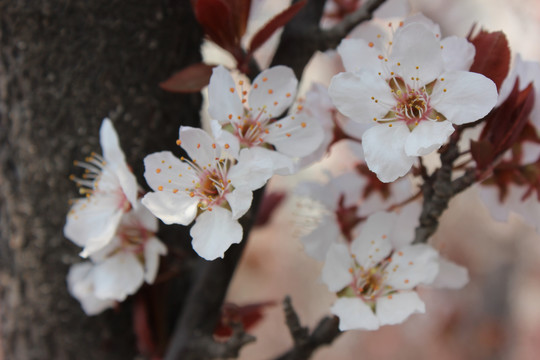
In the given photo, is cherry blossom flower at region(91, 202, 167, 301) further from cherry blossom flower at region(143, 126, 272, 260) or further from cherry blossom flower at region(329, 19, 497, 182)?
cherry blossom flower at region(329, 19, 497, 182)

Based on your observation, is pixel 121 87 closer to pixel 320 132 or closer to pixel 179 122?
pixel 179 122

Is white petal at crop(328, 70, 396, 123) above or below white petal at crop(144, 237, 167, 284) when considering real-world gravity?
above

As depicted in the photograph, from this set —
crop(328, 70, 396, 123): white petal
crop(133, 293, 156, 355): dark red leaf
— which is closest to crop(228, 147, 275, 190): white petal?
crop(328, 70, 396, 123): white petal

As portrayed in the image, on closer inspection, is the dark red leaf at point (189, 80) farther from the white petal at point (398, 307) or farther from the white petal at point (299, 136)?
the white petal at point (398, 307)

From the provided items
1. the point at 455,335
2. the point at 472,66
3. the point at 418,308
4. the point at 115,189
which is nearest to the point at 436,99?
the point at 472,66

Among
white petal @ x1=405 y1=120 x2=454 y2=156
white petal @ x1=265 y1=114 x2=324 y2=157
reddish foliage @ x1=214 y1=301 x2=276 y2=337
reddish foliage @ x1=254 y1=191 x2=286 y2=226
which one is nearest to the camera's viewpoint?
white petal @ x1=405 y1=120 x2=454 y2=156

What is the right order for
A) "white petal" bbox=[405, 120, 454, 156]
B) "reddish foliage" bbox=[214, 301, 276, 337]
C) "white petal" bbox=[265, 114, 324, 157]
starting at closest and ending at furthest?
1. "white petal" bbox=[405, 120, 454, 156]
2. "white petal" bbox=[265, 114, 324, 157]
3. "reddish foliage" bbox=[214, 301, 276, 337]

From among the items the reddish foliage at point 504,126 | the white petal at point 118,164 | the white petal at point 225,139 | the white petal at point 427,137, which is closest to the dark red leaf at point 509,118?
the reddish foliage at point 504,126

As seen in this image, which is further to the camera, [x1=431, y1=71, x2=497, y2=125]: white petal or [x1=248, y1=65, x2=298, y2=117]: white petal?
[x1=248, y1=65, x2=298, y2=117]: white petal
